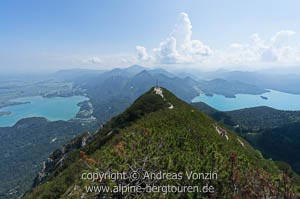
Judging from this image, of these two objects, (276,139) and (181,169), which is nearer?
(181,169)

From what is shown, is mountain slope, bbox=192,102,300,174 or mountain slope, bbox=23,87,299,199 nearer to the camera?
mountain slope, bbox=23,87,299,199

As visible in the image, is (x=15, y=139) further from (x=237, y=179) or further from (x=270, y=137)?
(x=237, y=179)

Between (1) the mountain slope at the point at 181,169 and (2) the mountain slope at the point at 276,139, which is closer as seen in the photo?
(1) the mountain slope at the point at 181,169

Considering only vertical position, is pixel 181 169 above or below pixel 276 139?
above

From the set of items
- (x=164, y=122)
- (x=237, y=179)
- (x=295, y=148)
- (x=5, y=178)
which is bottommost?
(x=5, y=178)

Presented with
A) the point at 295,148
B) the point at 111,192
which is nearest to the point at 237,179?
the point at 111,192

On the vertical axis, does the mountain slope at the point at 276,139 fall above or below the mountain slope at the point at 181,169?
below

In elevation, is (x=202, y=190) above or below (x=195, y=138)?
above

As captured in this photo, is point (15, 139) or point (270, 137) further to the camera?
point (15, 139)

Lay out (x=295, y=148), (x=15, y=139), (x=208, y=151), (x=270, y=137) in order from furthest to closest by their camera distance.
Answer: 1. (x=15, y=139)
2. (x=270, y=137)
3. (x=295, y=148)
4. (x=208, y=151)

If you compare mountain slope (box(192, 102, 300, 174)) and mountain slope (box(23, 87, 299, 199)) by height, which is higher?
mountain slope (box(23, 87, 299, 199))

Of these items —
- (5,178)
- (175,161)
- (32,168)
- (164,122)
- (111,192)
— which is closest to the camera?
(111,192)
